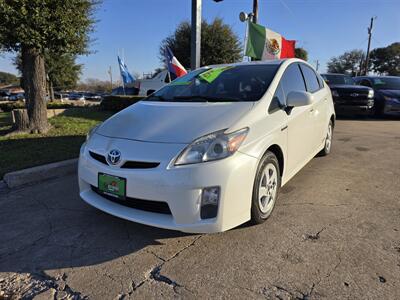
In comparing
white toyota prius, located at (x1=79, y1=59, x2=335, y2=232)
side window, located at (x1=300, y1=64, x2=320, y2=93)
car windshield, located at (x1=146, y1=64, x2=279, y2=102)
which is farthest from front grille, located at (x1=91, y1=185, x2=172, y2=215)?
side window, located at (x1=300, y1=64, x2=320, y2=93)

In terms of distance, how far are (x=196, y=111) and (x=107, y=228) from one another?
1383 millimetres

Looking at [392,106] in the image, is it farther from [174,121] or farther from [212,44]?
[212,44]

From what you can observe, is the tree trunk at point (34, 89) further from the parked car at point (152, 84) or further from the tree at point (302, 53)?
the tree at point (302, 53)

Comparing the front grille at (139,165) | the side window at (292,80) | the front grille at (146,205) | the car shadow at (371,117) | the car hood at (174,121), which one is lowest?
the car shadow at (371,117)

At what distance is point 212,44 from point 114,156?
2401 centimetres

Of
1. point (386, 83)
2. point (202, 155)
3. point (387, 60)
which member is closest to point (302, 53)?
point (387, 60)

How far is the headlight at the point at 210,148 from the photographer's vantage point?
103 inches

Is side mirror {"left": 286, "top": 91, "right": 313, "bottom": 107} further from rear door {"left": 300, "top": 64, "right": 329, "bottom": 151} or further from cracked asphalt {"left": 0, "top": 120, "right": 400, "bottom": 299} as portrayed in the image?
cracked asphalt {"left": 0, "top": 120, "right": 400, "bottom": 299}

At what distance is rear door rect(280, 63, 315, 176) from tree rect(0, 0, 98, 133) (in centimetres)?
463

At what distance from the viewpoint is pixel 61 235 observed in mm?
3080

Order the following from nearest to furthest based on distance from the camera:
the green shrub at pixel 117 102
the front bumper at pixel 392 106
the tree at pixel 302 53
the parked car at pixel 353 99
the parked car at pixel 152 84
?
the parked car at pixel 353 99
the front bumper at pixel 392 106
the green shrub at pixel 117 102
the parked car at pixel 152 84
the tree at pixel 302 53

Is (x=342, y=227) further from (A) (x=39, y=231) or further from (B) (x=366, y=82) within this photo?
(B) (x=366, y=82)

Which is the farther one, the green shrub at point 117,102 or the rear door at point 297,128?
the green shrub at point 117,102

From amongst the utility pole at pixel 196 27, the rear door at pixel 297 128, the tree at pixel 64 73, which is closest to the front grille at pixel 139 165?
the rear door at pixel 297 128
